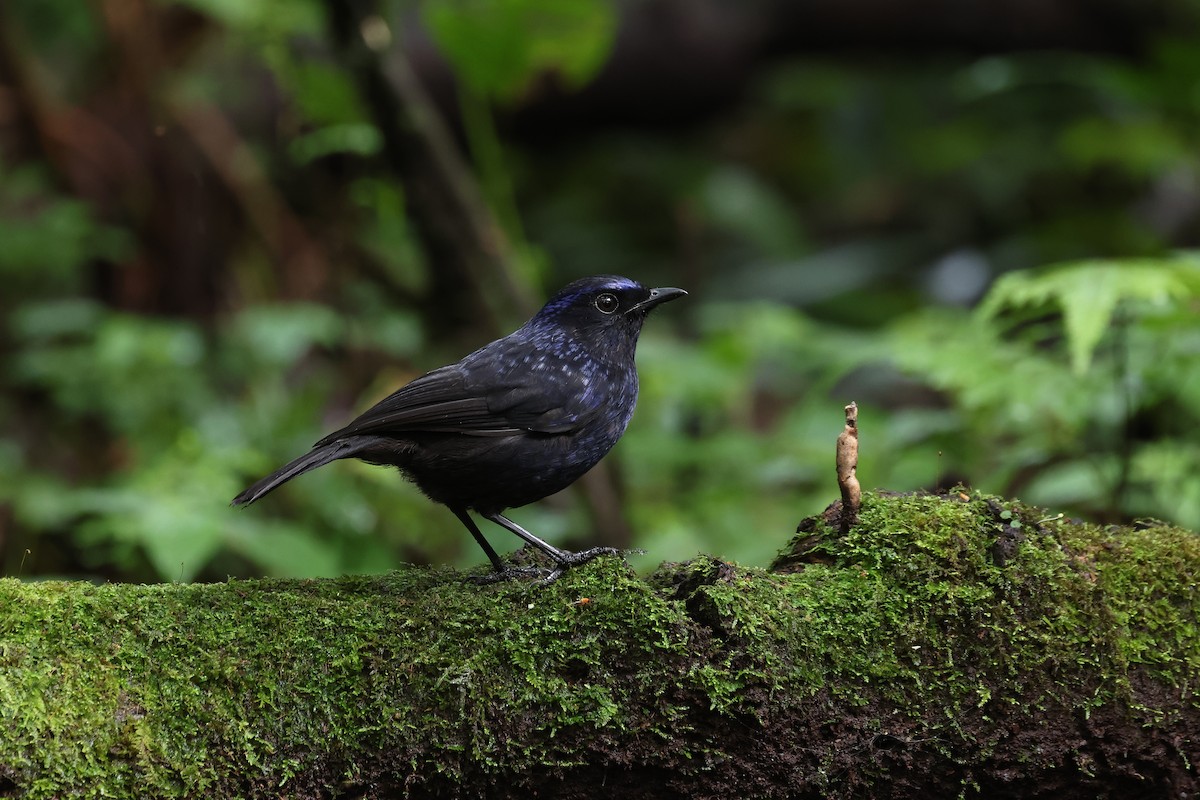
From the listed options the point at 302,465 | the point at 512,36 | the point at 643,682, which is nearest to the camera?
the point at 643,682

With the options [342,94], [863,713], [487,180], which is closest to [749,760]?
[863,713]

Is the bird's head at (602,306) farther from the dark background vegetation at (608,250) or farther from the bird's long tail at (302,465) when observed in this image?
the dark background vegetation at (608,250)

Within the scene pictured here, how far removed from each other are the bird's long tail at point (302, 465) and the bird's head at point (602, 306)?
2.85 feet

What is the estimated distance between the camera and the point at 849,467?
2748 millimetres

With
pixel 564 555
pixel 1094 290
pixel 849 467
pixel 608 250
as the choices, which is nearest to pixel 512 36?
pixel 1094 290

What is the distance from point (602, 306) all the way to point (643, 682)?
1660 mm

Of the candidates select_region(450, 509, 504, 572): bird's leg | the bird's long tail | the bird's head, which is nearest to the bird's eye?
the bird's head

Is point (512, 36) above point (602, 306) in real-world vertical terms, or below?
above

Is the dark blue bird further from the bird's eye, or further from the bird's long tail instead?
the bird's eye

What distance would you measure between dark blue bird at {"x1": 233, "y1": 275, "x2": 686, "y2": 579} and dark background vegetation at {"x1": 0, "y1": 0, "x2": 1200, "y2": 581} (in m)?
0.70

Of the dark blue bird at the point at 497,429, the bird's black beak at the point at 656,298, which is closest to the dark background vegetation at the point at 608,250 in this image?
the dark blue bird at the point at 497,429

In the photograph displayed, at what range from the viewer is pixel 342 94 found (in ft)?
21.5

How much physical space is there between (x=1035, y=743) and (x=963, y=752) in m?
0.16

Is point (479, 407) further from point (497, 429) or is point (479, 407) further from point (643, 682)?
point (643, 682)
